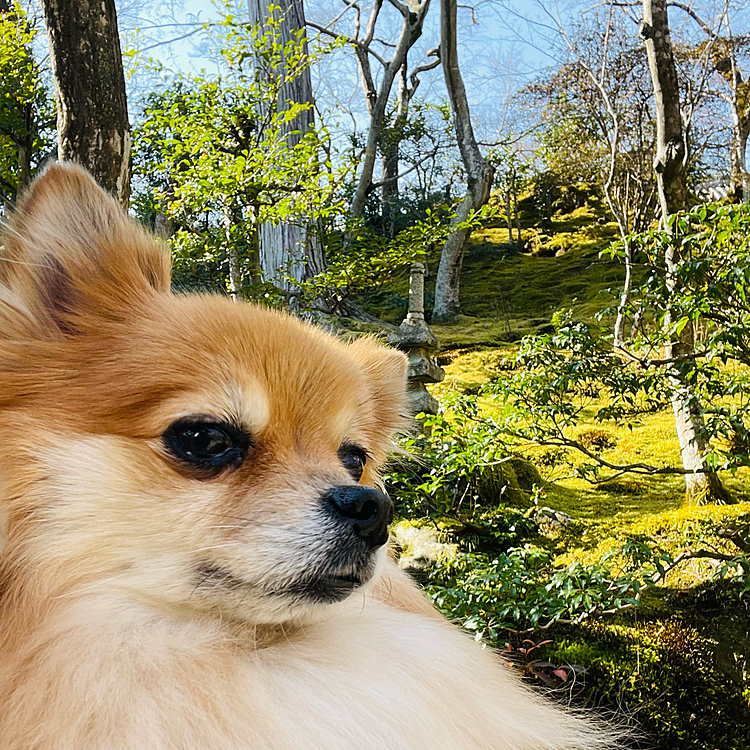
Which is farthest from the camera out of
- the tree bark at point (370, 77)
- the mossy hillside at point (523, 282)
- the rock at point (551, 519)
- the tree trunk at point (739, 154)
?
the tree bark at point (370, 77)

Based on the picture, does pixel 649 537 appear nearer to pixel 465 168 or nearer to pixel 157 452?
pixel 157 452

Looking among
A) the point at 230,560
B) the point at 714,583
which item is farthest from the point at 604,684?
the point at 230,560

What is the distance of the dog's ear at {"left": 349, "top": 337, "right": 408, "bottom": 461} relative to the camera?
147 cm

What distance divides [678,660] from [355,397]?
2.43m

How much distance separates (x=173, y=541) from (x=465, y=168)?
7.41 meters

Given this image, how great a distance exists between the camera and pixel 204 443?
97cm

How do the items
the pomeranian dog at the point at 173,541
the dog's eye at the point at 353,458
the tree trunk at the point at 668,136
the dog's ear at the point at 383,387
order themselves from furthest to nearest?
the tree trunk at the point at 668,136 → the dog's ear at the point at 383,387 → the dog's eye at the point at 353,458 → the pomeranian dog at the point at 173,541

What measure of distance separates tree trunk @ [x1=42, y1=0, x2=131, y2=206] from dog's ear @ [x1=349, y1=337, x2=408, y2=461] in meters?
1.11

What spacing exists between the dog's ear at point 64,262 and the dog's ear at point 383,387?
0.50 metres

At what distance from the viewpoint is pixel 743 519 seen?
3537 mm

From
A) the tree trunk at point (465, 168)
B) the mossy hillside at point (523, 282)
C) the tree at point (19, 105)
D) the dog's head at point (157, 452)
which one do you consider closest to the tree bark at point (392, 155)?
the mossy hillside at point (523, 282)

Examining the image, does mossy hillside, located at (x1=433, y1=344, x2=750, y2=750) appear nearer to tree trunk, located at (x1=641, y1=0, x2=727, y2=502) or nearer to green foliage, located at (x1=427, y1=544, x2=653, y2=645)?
green foliage, located at (x1=427, y1=544, x2=653, y2=645)

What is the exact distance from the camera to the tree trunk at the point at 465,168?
725 cm

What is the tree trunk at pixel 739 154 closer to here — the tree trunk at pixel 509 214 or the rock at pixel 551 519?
the tree trunk at pixel 509 214
